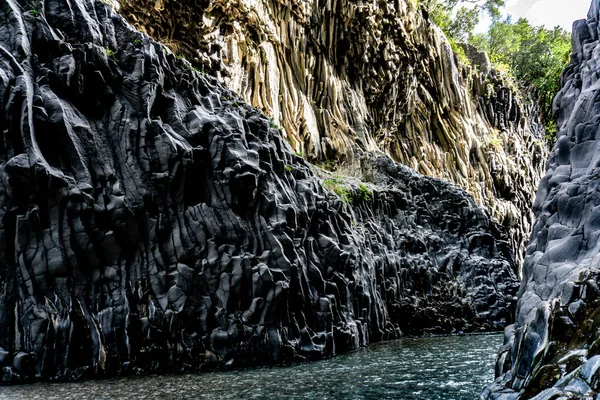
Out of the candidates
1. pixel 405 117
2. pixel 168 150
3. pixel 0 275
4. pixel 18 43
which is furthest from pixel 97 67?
pixel 405 117

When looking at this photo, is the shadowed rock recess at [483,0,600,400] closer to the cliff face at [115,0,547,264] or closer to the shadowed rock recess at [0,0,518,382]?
the shadowed rock recess at [0,0,518,382]

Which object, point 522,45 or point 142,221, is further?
point 522,45

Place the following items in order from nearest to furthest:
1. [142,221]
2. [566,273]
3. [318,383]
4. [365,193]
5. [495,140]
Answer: [566,273] → [318,383] → [142,221] → [365,193] → [495,140]

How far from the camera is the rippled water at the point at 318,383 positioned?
8.13 m

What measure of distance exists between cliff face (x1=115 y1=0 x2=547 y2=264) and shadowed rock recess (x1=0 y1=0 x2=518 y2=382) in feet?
17.3

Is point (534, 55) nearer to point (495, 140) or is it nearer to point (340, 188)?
point (495, 140)

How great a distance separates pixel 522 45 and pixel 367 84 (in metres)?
30.8

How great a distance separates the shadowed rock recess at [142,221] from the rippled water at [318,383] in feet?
3.82

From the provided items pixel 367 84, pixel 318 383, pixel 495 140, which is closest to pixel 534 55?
Result: pixel 495 140

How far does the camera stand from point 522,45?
2009 inches

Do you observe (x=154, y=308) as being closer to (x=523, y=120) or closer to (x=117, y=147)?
(x=117, y=147)

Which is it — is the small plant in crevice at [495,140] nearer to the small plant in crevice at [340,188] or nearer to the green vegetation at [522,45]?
the green vegetation at [522,45]

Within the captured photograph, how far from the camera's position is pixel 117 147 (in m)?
12.9

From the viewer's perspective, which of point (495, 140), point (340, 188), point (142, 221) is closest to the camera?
point (142, 221)
